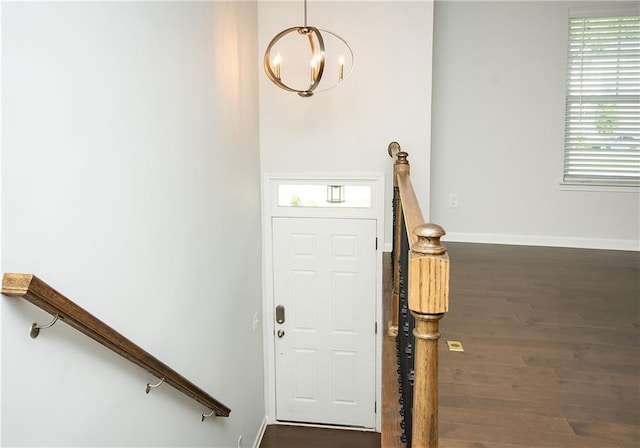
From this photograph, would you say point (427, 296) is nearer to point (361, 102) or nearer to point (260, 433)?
point (361, 102)

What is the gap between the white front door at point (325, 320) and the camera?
5.82m

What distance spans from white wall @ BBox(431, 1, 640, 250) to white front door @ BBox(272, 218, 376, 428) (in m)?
1.14

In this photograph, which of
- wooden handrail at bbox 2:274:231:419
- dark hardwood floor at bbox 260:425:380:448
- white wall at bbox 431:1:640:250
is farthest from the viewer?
dark hardwood floor at bbox 260:425:380:448

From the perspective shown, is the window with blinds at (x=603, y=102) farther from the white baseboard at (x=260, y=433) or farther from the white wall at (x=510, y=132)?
the white baseboard at (x=260, y=433)

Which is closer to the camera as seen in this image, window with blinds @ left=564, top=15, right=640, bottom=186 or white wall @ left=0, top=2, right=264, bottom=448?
white wall @ left=0, top=2, right=264, bottom=448

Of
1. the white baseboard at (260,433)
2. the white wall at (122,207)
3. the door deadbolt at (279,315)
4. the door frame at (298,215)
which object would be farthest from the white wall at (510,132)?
the white baseboard at (260,433)

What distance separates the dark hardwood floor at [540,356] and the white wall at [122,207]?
131 cm

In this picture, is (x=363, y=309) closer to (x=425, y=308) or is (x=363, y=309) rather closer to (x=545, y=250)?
(x=545, y=250)

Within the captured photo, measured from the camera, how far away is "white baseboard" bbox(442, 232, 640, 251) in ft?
19.1

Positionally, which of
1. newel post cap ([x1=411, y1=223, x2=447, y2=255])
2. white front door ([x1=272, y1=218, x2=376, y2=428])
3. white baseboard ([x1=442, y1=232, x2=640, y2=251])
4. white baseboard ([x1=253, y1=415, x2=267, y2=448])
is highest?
newel post cap ([x1=411, y1=223, x2=447, y2=255])

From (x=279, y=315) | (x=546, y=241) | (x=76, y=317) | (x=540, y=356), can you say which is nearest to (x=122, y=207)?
(x=76, y=317)

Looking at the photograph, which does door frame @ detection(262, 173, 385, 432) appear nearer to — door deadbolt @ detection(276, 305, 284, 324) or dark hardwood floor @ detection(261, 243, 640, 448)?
door deadbolt @ detection(276, 305, 284, 324)

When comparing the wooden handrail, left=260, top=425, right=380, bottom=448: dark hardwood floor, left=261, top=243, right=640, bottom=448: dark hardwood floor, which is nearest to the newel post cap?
left=261, top=243, right=640, bottom=448: dark hardwood floor

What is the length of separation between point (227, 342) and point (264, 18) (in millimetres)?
2978
